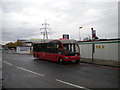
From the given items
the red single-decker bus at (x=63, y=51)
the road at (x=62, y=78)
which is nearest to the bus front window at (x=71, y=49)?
the red single-decker bus at (x=63, y=51)

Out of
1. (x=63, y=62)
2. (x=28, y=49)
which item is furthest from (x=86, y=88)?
(x=28, y=49)

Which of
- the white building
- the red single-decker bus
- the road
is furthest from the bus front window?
the road

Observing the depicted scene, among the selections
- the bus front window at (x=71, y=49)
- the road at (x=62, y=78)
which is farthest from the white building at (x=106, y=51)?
the road at (x=62, y=78)

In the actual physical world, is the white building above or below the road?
above

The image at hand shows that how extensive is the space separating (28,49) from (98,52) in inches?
1169

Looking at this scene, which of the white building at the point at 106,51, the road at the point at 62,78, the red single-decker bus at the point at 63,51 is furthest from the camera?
the white building at the point at 106,51

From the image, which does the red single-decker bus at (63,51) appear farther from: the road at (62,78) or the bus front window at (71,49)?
the road at (62,78)

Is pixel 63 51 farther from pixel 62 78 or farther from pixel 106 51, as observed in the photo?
pixel 62 78

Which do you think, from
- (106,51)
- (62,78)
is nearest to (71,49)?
(106,51)

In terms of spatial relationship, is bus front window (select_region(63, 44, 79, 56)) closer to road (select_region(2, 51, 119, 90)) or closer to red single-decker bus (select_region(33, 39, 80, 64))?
red single-decker bus (select_region(33, 39, 80, 64))

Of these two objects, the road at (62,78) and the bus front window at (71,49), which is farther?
the bus front window at (71,49)

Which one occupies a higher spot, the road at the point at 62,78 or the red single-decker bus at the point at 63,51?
the red single-decker bus at the point at 63,51

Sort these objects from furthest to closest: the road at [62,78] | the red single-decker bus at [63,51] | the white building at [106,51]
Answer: the white building at [106,51]
the red single-decker bus at [63,51]
the road at [62,78]

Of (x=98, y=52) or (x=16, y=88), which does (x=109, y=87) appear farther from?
(x=98, y=52)
